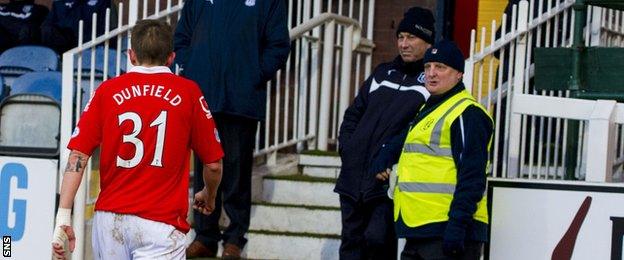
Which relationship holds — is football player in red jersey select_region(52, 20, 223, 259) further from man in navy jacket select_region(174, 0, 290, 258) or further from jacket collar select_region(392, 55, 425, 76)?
man in navy jacket select_region(174, 0, 290, 258)

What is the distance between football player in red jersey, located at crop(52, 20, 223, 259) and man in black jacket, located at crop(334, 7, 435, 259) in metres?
1.64

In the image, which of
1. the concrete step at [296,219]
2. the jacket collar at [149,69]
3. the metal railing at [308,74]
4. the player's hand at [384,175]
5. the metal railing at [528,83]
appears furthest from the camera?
the metal railing at [308,74]

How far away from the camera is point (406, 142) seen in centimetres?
756

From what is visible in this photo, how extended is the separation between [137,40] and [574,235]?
250 centimetres

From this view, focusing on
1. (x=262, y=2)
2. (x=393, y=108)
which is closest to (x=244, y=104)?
(x=262, y=2)

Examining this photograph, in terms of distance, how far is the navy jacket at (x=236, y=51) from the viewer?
9.44 metres

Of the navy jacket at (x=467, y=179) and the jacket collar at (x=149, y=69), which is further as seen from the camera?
the navy jacket at (x=467, y=179)

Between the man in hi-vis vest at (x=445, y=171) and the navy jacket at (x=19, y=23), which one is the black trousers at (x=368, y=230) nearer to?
the man in hi-vis vest at (x=445, y=171)

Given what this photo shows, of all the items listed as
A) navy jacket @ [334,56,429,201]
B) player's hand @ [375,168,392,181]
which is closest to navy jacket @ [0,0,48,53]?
navy jacket @ [334,56,429,201]

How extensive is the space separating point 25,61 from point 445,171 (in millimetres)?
5399

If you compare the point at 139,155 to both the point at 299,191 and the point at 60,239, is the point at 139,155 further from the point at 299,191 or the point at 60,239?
the point at 299,191

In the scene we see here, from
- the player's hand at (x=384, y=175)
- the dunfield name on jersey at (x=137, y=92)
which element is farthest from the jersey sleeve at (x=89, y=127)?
the player's hand at (x=384, y=175)

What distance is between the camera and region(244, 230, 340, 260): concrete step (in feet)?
31.6

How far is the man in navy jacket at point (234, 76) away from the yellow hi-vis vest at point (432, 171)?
214 centimetres
